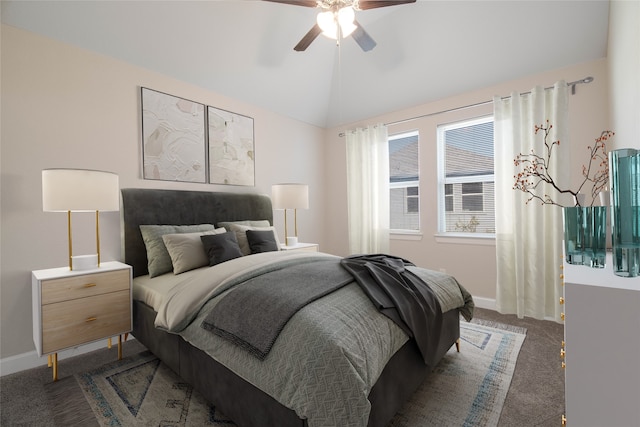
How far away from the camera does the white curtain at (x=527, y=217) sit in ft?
9.47

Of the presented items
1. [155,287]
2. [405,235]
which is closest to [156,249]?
[155,287]

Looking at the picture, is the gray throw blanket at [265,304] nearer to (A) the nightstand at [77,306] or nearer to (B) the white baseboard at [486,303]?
(A) the nightstand at [77,306]

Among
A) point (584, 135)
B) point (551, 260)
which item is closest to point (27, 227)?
point (551, 260)

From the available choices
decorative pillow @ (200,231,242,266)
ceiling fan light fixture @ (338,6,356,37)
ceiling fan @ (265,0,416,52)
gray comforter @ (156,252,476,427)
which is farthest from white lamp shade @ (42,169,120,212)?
ceiling fan light fixture @ (338,6,356,37)

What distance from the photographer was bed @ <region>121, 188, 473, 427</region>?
1.15 meters

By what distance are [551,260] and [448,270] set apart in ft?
3.50

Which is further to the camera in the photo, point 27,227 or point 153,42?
point 153,42

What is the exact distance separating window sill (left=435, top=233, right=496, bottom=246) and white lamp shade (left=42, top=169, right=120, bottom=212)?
11.7 ft

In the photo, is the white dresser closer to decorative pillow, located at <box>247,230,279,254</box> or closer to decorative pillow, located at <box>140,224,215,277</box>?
decorative pillow, located at <box>247,230,279,254</box>

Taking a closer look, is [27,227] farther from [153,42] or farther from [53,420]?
[153,42]

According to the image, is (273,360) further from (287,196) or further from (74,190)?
(287,196)

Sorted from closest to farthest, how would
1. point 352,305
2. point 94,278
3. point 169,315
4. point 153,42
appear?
point 352,305 < point 169,315 < point 94,278 < point 153,42

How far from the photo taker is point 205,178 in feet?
11.0

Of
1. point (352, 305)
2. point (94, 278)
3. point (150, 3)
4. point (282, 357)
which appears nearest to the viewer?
point (282, 357)
